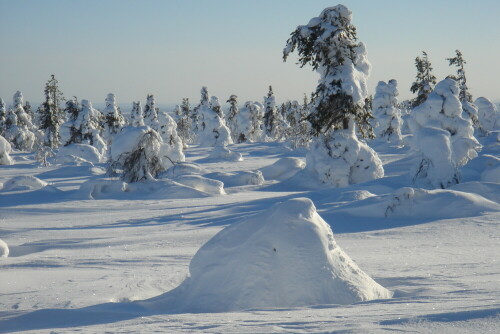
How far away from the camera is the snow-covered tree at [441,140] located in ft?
57.9

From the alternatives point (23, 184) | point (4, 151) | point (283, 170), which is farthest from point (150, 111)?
point (23, 184)

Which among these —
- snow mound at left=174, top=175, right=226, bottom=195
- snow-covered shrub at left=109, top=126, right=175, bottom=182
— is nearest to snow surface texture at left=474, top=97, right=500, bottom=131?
snow mound at left=174, top=175, right=226, bottom=195

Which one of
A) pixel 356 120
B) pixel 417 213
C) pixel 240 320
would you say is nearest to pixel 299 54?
pixel 356 120

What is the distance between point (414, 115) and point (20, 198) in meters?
19.3

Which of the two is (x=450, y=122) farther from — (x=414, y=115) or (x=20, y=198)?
(x=20, y=198)

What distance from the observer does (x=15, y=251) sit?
9547 mm

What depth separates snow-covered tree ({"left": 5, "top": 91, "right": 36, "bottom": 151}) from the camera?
5641 centimetres

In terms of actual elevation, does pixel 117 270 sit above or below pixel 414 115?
below

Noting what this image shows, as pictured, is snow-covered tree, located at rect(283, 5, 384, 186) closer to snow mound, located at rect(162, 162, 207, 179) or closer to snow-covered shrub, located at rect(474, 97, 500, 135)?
snow mound, located at rect(162, 162, 207, 179)

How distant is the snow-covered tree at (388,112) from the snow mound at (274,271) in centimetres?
4140

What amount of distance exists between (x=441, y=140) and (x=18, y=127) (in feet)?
166

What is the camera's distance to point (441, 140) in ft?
57.1

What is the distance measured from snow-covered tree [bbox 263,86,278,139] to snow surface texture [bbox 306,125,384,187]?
142 ft

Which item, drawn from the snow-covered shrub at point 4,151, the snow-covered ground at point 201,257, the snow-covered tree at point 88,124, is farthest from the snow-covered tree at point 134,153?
the snow-covered tree at point 88,124
